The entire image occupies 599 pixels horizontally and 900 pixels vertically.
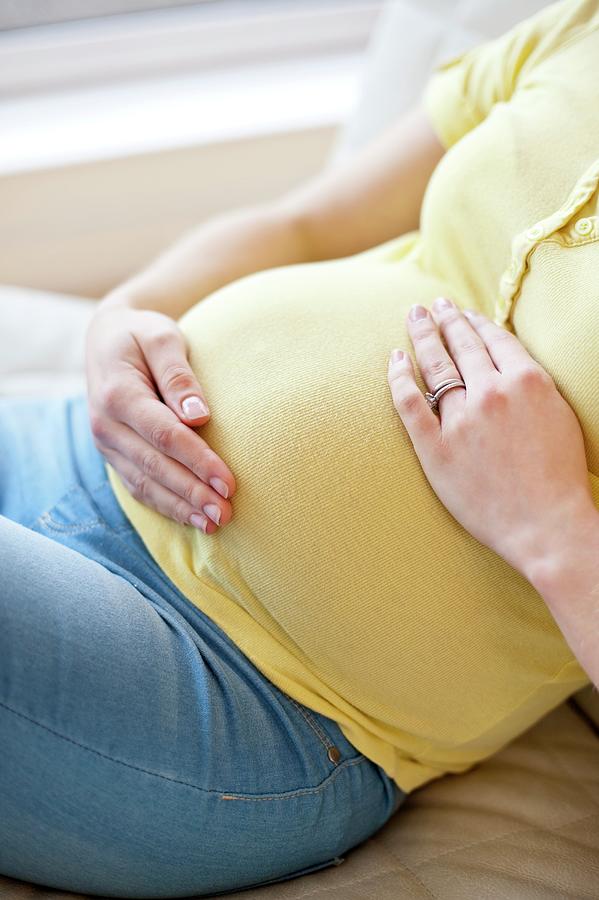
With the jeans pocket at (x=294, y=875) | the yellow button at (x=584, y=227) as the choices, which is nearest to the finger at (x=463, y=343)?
the yellow button at (x=584, y=227)

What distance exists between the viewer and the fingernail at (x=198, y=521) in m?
0.76

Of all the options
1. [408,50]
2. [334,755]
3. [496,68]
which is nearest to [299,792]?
[334,755]

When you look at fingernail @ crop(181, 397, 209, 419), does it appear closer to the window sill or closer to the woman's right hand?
the woman's right hand

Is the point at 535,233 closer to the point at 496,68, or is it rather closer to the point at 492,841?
A: the point at 496,68

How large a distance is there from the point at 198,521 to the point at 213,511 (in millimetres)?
25

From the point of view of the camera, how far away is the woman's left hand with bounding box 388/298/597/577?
0.68 m

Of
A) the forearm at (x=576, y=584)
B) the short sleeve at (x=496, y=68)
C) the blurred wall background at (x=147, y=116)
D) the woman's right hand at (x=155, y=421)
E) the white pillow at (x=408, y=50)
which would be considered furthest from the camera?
the blurred wall background at (x=147, y=116)

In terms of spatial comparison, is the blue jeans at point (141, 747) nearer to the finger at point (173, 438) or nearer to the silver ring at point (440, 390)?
the finger at point (173, 438)

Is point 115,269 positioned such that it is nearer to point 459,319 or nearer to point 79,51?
point 79,51

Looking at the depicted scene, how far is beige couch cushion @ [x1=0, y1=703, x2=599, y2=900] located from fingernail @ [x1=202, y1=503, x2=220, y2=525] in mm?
334

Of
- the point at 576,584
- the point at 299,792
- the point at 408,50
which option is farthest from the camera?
the point at 408,50

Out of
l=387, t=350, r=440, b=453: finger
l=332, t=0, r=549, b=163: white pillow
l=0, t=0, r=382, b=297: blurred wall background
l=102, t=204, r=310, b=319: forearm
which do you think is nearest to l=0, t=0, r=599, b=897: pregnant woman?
l=387, t=350, r=440, b=453: finger

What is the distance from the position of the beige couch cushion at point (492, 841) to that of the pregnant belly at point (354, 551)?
0.35 feet

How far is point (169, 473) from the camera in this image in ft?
2.57
